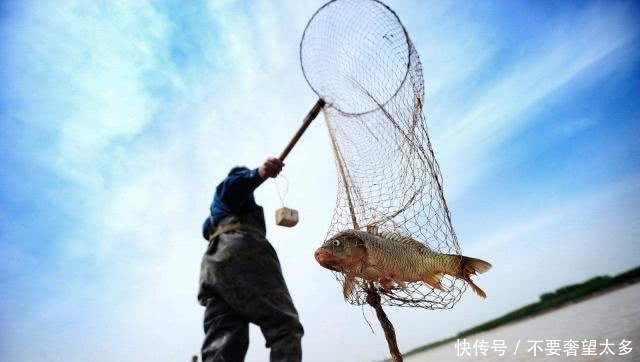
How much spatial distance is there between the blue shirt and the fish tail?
2.84 m

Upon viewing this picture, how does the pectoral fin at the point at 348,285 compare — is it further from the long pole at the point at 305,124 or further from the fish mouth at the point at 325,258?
the long pole at the point at 305,124

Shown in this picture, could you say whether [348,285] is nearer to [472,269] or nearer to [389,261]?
[389,261]

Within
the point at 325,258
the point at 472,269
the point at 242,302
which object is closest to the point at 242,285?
the point at 242,302

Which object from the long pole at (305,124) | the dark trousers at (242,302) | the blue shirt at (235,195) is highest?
the long pole at (305,124)

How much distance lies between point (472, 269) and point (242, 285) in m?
3.15

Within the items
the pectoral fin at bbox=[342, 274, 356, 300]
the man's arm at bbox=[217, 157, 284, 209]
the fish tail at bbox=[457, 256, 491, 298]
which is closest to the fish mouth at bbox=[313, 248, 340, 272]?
the pectoral fin at bbox=[342, 274, 356, 300]

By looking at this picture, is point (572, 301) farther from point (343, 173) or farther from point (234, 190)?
point (234, 190)

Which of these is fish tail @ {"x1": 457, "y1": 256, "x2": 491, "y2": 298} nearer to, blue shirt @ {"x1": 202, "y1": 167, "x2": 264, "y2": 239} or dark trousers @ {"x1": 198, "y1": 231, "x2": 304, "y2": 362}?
dark trousers @ {"x1": 198, "y1": 231, "x2": 304, "y2": 362}

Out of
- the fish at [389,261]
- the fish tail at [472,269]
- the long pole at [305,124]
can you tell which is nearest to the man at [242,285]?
the long pole at [305,124]

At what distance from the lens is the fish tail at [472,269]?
443 centimetres

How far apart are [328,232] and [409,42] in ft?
7.71

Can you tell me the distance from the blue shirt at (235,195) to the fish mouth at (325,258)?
85 centimetres

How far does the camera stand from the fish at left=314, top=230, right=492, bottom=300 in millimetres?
3681

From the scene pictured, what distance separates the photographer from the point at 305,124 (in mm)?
3734
